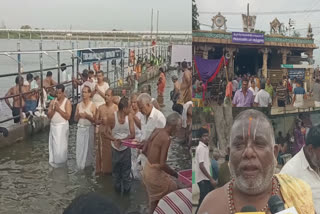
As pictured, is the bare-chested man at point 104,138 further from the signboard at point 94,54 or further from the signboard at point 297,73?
the signboard at point 297,73

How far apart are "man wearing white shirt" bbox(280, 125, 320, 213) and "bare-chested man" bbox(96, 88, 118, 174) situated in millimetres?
3447

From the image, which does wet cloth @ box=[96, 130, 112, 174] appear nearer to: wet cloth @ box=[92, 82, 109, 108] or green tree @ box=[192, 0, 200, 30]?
wet cloth @ box=[92, 82, 109, 108]

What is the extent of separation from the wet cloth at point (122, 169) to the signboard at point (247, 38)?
3128mm

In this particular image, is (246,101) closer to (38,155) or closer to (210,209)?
(210,209)

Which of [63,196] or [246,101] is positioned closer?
[246,101]

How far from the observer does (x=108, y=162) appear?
209 inches

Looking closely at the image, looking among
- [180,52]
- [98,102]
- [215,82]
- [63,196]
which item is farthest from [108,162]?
[215,82]

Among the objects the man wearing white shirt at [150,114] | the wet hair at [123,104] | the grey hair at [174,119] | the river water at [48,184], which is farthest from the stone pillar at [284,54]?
the wet hair at [123,104]

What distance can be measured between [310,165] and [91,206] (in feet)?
2.90

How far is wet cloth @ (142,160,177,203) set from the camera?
10.6 ft

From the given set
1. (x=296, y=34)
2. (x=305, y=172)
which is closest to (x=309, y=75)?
(x=296, y=34)

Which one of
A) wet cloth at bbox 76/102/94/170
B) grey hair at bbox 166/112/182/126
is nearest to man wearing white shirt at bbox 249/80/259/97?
grey hair at bbox 166/112/182/126

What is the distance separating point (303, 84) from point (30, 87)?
7.26m

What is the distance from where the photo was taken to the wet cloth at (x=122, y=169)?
15.5 ft
